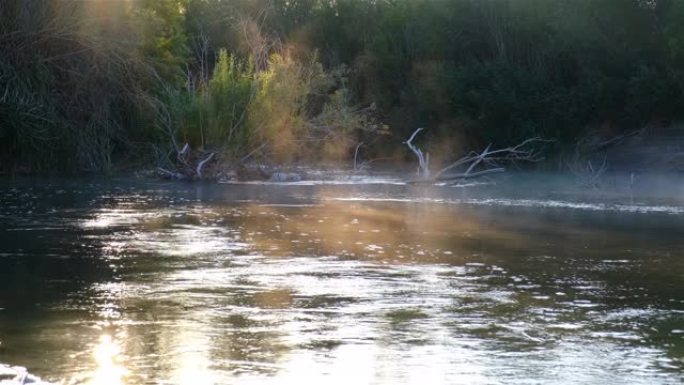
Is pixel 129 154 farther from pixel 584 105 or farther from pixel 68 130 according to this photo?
pixel 584 105

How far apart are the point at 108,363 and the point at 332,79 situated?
39543 mm

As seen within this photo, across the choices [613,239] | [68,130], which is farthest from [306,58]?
[613,239]

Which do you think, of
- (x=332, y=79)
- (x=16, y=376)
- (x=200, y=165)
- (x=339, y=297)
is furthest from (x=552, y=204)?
(x=16, y=376)

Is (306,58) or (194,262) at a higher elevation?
(306,58)

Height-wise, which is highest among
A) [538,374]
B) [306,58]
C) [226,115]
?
[306,58]

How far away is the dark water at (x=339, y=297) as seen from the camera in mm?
9508

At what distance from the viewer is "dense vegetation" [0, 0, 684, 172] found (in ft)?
123

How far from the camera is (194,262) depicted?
16562mm

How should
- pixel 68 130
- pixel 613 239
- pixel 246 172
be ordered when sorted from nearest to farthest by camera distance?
pixel 613 239 < pixel 68 130 < pixel 246 172

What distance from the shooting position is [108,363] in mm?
9430

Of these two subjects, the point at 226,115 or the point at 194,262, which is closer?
the point at 194,262

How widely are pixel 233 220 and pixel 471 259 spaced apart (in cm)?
808

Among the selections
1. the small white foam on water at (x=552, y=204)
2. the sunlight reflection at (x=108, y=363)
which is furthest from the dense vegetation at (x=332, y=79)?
the sunlight reflection at (x=108, y=363)

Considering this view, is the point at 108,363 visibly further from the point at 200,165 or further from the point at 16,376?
the point at 200,165
